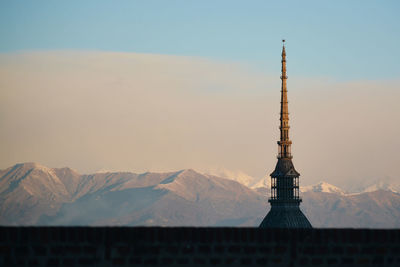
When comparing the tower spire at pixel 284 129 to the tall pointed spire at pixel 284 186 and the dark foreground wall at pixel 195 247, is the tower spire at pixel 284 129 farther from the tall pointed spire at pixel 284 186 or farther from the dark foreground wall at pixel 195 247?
the dark foreground wall at pixel 195 247

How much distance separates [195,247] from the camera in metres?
21.9

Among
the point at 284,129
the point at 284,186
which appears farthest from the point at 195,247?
the point at 284,186

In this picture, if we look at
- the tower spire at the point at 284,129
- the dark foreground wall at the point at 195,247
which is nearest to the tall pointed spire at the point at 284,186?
the tower spire at the point at 284,129

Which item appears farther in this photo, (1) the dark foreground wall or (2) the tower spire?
(2) the tower spire

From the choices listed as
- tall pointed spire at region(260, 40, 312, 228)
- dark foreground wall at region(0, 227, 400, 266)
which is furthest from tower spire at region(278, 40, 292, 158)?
dark foreground wall at region(0, 227, 400, 266)

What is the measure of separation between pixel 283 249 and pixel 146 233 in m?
3.11

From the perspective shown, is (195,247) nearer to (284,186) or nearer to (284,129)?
(284,129)

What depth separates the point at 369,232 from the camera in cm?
2256

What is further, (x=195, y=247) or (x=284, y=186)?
(x=284, y=186)

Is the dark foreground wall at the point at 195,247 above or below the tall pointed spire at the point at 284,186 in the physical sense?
below

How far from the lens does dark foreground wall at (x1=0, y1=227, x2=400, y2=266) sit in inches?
841

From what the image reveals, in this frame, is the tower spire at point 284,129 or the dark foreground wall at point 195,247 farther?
the tower spire at point 284,129

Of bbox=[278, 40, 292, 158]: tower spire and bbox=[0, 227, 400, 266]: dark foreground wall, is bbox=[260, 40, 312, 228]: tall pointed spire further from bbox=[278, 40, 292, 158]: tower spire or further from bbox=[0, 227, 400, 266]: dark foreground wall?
bbox=[0, 227, 400, 266]: dark foreground wall

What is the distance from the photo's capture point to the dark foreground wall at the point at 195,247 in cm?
2136
